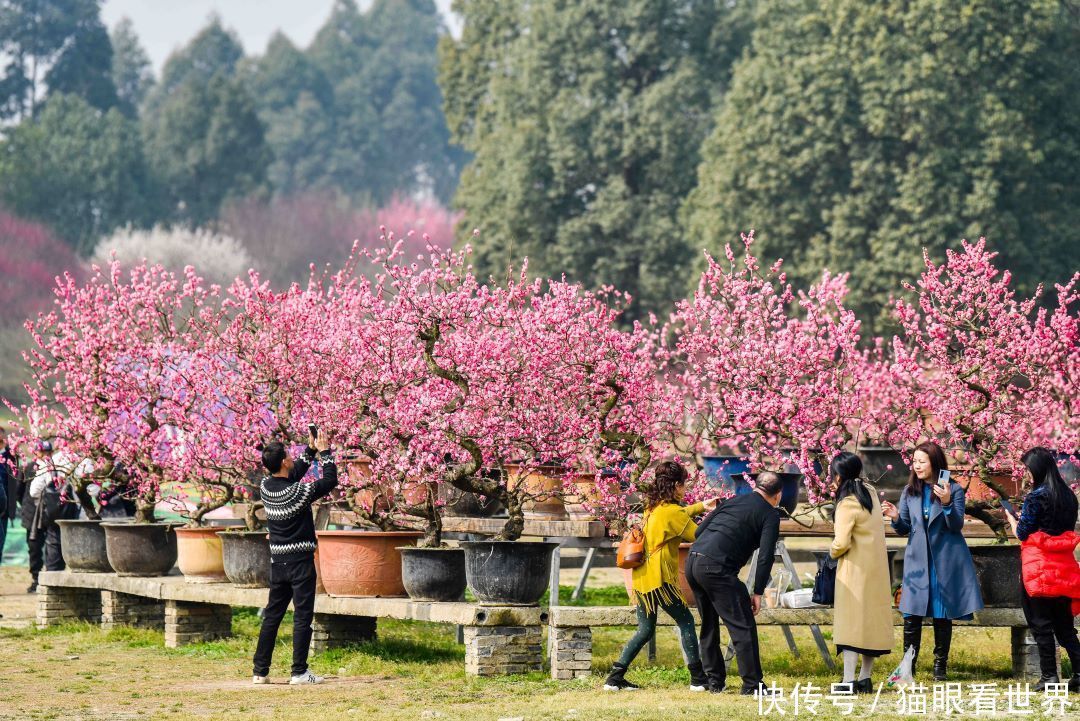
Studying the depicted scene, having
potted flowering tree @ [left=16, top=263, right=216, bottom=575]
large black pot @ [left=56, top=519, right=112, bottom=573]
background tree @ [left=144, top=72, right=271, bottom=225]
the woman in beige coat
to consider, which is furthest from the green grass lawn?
background tree @ [left=144, top=72, right=271, bottom=225]

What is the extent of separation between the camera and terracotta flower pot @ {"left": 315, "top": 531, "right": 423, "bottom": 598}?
40.1ft

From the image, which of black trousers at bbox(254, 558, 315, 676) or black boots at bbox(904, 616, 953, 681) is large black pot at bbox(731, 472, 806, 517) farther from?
black trousers at bbox(254, 558, 315, 676)

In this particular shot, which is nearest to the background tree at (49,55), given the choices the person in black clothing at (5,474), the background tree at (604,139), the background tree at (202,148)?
the background tree at (202,148)

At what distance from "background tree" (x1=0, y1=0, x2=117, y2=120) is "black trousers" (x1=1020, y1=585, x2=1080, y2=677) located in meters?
78.6

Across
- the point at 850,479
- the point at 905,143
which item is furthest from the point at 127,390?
the point at 905,143

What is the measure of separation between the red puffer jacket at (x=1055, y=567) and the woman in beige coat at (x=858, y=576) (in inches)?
37.9

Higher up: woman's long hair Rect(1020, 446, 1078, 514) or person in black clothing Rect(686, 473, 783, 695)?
woman's long hair Rect(1020, 446, 1078, 514)

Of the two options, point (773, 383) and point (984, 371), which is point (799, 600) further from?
point (984, 371)

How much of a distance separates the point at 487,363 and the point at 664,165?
30995 millimetres

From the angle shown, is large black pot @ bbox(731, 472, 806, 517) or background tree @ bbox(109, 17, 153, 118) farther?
background tree @ bbox(109, 17, 153, 118)

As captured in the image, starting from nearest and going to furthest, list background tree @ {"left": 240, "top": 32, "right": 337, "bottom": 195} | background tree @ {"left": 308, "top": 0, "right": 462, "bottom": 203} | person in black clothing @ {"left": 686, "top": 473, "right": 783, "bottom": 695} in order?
person in black clothing @ {"left": 686, "top": 473, "right": 783, "bottom": 695} < background tree @ {"left": 240, "top": 32, "right": 337, "bottom": 195} < background tree @ {"left": 308, "top": 0, "right": 462, "bottom": 203}

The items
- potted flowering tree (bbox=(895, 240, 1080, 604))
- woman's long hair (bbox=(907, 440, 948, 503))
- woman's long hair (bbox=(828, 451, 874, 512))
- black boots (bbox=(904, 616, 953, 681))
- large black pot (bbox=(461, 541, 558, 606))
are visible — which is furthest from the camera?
potted flowering tree (bbox=(895, 240, 1080, 604))

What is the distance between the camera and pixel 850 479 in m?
10.3

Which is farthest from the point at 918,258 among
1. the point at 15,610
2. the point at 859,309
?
the point at 15,610
